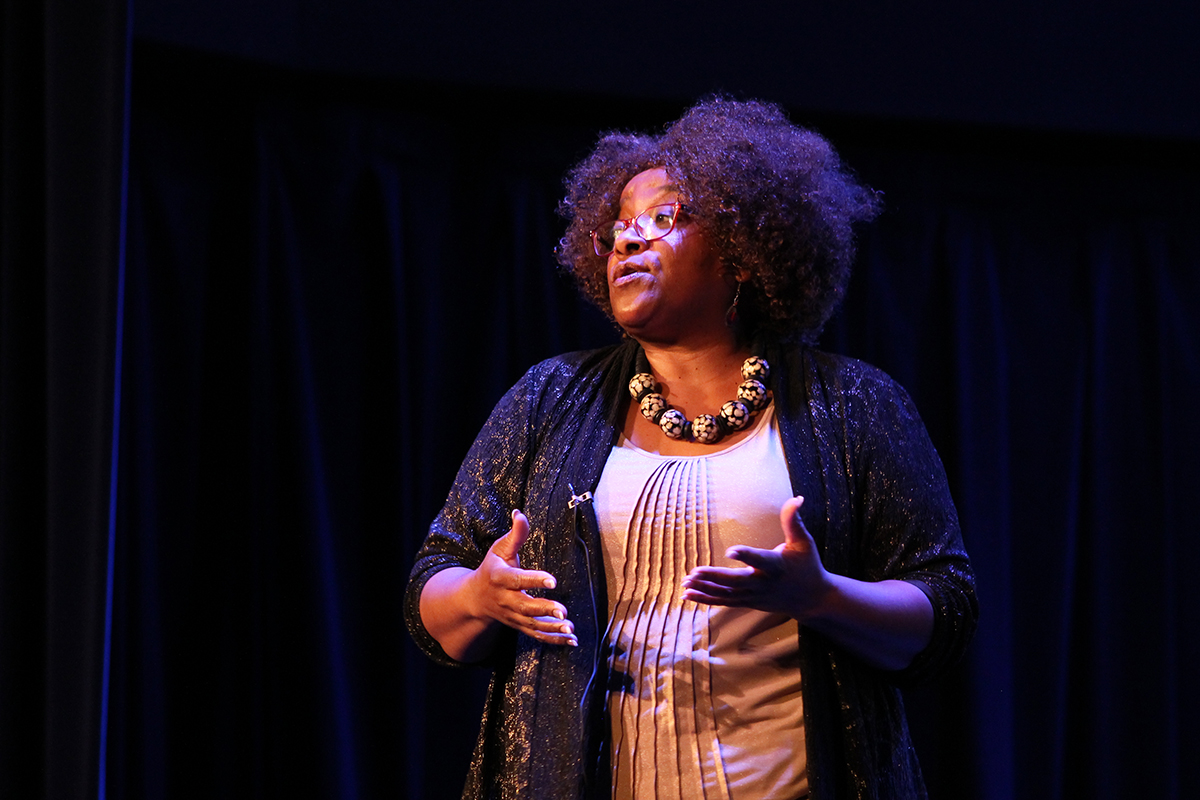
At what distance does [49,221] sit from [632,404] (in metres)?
0.86

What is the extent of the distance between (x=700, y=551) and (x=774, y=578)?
18 cm

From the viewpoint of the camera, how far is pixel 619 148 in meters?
1.94

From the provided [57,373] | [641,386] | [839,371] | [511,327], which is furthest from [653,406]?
[511,327]

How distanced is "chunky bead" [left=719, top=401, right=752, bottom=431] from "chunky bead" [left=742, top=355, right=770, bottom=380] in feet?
0.20

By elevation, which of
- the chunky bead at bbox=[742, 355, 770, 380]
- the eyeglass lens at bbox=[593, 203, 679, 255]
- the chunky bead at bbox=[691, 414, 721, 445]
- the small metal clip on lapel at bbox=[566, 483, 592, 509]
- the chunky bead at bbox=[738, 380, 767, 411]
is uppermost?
the eyeglass lens at bbox=[593, 203, 679, 255]

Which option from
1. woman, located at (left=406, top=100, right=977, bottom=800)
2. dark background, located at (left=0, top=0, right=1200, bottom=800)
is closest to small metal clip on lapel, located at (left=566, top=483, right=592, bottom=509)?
woman, located at (left=406, top=100, right=977, bottom=800)

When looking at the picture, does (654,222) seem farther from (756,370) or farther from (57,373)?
(57,373)

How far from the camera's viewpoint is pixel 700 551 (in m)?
1.41

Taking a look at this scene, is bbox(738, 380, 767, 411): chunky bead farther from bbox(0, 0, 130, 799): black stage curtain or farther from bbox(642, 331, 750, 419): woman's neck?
bbox(0, 0, 130, 799): black stage curtain

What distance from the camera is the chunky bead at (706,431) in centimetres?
153

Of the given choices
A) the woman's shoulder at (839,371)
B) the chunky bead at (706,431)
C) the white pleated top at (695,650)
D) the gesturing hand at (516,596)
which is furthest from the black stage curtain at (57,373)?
the woman's shoulder at (839,371)

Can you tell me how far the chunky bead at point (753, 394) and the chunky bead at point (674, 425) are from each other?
0.09 metres

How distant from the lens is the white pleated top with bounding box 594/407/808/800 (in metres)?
1.36

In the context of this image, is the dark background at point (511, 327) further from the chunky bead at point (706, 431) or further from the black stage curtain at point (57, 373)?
the chunky bead at point (706, 431)
